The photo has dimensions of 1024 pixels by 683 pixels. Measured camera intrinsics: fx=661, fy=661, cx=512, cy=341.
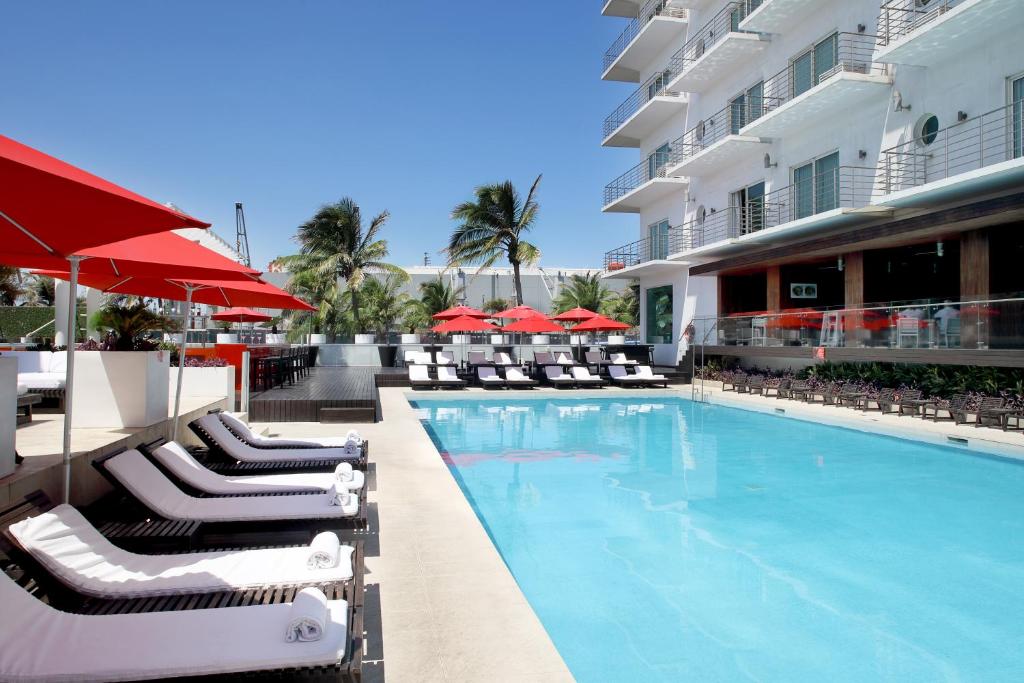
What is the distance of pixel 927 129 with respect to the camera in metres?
14.9

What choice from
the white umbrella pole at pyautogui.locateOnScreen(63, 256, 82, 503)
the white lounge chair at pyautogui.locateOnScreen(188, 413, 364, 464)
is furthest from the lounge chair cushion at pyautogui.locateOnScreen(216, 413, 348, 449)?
the white umbrella pole at pyautogui.locateOnScreen(63, 256, 82, 503)

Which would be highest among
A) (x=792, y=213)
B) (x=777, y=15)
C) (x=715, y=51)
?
(x=715, y=51)

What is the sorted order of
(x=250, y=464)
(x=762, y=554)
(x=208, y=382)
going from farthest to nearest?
(x=208, y=382)
(x=250, y=464)
(x=762, y=554)

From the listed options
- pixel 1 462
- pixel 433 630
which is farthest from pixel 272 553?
pixel 1 462

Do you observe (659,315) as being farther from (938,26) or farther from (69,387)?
(69,387)

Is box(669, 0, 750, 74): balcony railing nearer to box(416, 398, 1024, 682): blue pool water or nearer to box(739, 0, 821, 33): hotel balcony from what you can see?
box(739, 0, 821, 33): hotel balcony

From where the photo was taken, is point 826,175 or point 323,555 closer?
point 323,555

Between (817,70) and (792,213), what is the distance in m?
3.91

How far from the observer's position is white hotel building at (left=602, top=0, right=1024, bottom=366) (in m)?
13.0

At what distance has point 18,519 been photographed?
3.19 meters

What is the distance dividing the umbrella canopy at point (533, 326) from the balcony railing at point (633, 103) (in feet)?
35.5

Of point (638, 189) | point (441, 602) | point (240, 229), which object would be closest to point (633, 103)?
point (638, 189)

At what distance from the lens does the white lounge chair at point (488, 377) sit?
19094 millimetres

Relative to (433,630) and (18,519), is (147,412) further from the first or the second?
(433,630)
